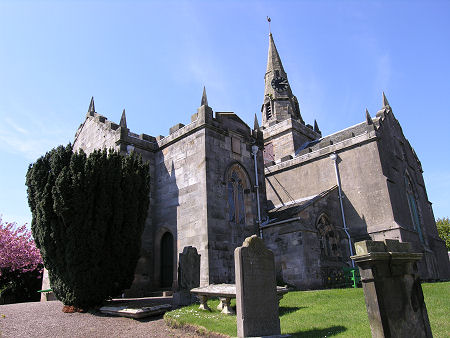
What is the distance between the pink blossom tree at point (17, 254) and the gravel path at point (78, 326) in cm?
1279

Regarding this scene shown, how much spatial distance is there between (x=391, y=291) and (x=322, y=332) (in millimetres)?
2434

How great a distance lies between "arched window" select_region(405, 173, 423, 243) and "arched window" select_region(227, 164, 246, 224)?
1210cm

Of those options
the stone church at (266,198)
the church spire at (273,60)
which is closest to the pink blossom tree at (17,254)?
the stone church at (266,198)

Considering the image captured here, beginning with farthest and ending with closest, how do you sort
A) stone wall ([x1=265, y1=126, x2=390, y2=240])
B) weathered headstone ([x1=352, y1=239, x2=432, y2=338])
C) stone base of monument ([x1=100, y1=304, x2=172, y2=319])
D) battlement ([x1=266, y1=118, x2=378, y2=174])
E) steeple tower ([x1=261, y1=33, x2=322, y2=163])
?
1. steeple tower ([x1=261, y1=33, x2=322, y2=163])
2. battlement ([x1=266, y1=118, x2=378, y2=174])
3. stone wall ([x1=265, y1=126, x2=390, y2=240])
4. stone base of monument ([x1=100, y1=304, x2=172, y2=319])
5. weathered headstone ([x1=352, y1=239, x2=432, y2=338])

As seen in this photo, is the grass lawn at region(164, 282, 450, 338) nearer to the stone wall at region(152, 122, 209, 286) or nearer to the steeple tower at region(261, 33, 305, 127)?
the stone wall at region(152, 122, 209, 286)

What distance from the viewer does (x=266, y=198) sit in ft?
63.6

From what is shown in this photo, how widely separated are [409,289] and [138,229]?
953 centimetres

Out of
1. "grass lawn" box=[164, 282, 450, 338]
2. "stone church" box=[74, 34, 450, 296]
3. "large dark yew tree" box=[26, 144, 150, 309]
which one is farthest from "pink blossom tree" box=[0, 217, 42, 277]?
"grass lawn" box=[164, 282, 450, 338]

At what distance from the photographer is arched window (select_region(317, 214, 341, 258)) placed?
696 inches

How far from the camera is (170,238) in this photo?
16125 mm

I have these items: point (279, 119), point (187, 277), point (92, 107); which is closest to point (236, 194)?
point (187, 277)

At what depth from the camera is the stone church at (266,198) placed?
1504cm

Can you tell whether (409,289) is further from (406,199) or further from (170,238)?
(406,199)

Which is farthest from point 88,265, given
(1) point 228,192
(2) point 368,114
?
(2) point 368,114
